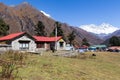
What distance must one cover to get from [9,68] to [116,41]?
381 feet

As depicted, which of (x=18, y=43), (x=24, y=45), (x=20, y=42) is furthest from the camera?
(x=24, y=45)

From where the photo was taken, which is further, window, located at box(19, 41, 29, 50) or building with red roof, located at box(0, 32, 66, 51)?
window, located at box(19, 41, 29, 50)

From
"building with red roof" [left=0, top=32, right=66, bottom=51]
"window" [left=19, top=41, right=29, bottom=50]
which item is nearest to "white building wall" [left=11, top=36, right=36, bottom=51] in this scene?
"building with red roof" [left=0, top=32, right=66, bottom=51]

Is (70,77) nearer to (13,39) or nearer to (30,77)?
(30,77)

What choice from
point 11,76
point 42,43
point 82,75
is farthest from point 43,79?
point 42,43

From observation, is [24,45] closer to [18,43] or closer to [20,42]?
[20,42]

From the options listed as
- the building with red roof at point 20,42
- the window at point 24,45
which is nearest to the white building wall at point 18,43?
the building with red roof at point 20,42

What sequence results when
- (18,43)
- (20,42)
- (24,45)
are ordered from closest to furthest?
(18,43) → (20,42) → (24,45)

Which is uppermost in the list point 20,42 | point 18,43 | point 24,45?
point 20,42

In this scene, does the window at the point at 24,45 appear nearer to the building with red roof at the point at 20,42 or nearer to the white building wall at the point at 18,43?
the building with red roof at the point at 20,42

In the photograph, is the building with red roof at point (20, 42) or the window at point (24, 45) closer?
the building with red roof at point (20, 42)

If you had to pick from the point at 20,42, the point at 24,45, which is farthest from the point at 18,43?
the point at 24,45

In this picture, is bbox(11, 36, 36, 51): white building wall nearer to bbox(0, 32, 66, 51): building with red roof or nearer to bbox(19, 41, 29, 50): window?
bbox(0, 32, 66, 51): building with red roof

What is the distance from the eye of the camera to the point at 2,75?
14.5 m
